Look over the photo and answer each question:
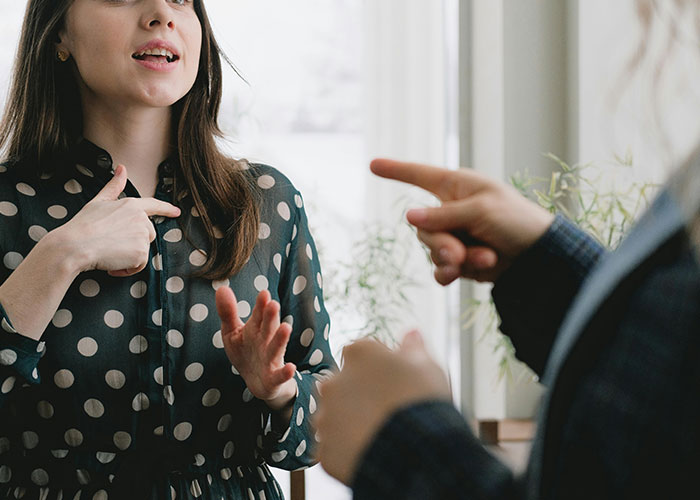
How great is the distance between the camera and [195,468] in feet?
3.92

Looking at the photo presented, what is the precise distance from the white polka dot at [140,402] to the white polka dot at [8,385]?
0.17 m

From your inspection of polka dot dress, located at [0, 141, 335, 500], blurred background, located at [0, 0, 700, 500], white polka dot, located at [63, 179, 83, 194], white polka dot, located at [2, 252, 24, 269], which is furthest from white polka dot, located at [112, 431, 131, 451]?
blurred background, located at [0, 0, 700, 500]

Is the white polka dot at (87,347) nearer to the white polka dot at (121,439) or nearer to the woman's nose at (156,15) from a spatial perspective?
the white polka dot at (121,439)

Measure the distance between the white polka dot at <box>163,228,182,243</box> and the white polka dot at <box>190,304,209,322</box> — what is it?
0.42ft

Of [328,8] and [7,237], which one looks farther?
[328,8]

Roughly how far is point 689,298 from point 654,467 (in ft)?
0.28

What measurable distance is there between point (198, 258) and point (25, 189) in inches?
12.0

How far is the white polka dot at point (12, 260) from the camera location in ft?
3.95

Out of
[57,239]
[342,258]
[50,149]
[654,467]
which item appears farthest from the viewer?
[342,258]

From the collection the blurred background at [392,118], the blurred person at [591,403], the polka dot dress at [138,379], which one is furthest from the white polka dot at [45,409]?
the blurred background at [392,118]

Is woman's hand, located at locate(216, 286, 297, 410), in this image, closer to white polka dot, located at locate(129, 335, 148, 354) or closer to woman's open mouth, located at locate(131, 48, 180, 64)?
white polka dot, located at locate(129, 335, 148, 354)

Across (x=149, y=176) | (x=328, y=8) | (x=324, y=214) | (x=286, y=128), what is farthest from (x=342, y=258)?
(x=149, y=176)

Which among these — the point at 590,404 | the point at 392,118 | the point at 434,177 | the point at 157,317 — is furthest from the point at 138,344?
the point at 392,118

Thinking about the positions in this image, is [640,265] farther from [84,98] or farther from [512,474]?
[84,98]
